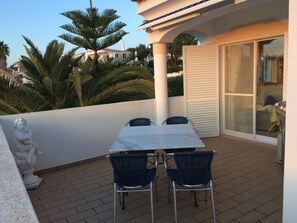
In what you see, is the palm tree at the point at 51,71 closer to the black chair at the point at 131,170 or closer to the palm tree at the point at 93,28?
the palm tree at the point at 93,28

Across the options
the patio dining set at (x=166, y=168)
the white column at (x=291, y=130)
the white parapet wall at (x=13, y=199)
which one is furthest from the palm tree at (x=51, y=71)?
the white column at (x=291, y=130)

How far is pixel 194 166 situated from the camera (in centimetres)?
276

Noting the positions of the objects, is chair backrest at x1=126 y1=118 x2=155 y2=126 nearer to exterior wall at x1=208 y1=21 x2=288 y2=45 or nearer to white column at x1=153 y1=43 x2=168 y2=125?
white column at x1=153 y1=43 x2=168 y2=125

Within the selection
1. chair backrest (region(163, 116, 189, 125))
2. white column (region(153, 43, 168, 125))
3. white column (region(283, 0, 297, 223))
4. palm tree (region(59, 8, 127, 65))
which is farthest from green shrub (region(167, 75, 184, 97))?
white column (region(283, 0, 297, 223))

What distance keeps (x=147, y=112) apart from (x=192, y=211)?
9.96 feet

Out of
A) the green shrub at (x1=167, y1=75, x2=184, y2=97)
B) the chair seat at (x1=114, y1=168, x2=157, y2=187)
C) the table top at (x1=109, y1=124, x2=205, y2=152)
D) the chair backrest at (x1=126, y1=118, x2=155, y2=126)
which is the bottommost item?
the chair seat at (x1=114, y1=168, x2=157, y2=187)

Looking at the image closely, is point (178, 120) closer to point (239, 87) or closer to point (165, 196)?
point (165, 196)

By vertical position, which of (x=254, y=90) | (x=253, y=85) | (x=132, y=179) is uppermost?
(x=253, y=85)

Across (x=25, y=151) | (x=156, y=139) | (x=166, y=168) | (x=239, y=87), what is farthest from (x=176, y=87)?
(x=166, y=168)

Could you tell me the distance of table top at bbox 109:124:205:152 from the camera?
317 cm

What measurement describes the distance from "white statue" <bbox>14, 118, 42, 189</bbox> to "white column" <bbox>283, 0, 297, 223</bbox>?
3.44 m

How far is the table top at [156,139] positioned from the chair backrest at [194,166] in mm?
357

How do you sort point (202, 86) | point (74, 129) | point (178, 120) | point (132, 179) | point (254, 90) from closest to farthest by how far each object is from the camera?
1. point (132, 179)
2. point (178, 120)
3. point (74, 129)
4. point (254, 90)
5. point (202, 86)

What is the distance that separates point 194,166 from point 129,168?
2.25ft
